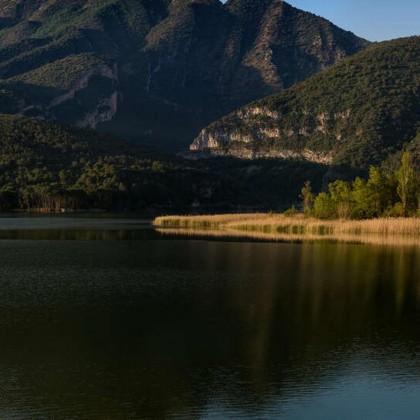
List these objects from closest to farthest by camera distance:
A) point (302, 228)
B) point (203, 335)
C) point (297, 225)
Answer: point (203, 335) → point (302, 228) → point (297, 225)

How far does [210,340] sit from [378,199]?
71787mm

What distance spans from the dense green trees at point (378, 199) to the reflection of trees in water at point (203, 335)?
44.1 m

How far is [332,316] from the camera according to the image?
3684cm

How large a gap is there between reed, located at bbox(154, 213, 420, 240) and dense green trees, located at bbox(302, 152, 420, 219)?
408cm

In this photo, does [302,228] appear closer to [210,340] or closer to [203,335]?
[203,335]

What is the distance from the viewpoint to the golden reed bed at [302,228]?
272ft

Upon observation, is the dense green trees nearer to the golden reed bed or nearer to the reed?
the reed

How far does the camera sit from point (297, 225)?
313 ft

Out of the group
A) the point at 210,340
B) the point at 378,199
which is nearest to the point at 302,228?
the point at 378,199

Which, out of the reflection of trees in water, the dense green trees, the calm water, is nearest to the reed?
the dense green trees

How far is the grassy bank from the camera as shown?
84.8m

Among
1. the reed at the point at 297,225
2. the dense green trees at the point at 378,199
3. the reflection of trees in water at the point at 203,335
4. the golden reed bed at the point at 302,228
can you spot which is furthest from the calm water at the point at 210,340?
the dense green trees at the point at 378,199

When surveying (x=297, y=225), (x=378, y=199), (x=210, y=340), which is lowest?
(x=210, y=340)

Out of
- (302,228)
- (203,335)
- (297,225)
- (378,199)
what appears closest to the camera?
(203,335)
